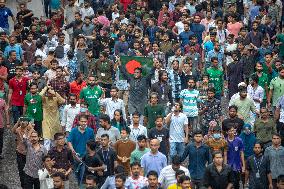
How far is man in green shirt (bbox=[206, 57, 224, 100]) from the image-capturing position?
83.7ft

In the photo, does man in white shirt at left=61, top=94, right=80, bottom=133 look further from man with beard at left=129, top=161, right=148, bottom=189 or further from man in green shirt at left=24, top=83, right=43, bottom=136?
man with beard at left=129, top=161, right=148, bottom=189

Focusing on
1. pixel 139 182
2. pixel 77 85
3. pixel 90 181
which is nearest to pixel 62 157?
pixel 90 181

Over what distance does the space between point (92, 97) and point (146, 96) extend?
163 cm

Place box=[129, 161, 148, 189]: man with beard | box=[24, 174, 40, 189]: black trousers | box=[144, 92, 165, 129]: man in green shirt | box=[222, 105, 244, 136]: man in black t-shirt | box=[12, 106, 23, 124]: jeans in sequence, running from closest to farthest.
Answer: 1. box=[129, 161, 148, 189]: man with beard
2. box=[24, 174, 40, 189]: black trousers
3. box=[222, 105, 244, 136]: man in black t-shirt
4. box=[144, 92, 165, 129]: man in green shirt
5. box=[12, 106, 23, 124]: jeans

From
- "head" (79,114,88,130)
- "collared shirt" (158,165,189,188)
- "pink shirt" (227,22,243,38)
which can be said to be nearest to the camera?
"collared shirt" (158,165,189,188)

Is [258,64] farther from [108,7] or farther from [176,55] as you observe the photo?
[108,7]

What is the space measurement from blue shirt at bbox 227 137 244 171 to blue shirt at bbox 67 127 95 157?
9.16 feet

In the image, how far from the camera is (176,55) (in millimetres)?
27031

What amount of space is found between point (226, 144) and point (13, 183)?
463 cm

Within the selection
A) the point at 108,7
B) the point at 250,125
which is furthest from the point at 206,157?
the point at 108,7

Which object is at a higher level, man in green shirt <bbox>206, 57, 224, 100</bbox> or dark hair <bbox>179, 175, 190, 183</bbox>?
man in green shirt <bbox>206, 57, 224, 100</bbox>

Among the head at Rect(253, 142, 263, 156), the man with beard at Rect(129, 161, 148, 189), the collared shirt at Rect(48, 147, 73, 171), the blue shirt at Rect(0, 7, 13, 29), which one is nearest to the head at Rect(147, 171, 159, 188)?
the man with beard at Rect(129, 161, 148, 189)

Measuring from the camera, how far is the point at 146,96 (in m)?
25.1

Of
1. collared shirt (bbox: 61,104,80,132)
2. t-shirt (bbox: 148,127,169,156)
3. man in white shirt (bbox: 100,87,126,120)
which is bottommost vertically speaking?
t-shirt (bbox: 148,127,169,156)
